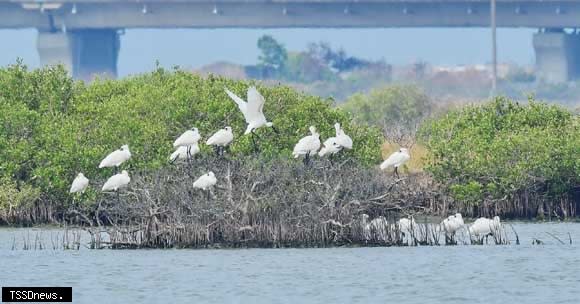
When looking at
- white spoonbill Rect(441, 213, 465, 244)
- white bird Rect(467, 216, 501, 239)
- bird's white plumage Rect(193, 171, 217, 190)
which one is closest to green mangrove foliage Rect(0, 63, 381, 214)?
white spoonbill Rect(441, 213, 465, 244)

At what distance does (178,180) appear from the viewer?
108ft

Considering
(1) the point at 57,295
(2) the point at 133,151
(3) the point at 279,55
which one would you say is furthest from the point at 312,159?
(3) the point at 279,55

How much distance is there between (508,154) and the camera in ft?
134

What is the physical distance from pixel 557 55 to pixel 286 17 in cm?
1681

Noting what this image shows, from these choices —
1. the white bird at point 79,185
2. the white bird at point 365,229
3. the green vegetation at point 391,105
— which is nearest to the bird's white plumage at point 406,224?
the white bird at point 365,229

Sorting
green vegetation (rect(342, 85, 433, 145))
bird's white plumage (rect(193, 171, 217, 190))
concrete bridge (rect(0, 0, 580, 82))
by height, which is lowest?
bird's white plumage (rect(193, 171, 217, 190))

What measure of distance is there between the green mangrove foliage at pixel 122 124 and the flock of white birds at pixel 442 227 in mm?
5078

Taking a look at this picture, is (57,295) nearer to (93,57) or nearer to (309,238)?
(309,238)

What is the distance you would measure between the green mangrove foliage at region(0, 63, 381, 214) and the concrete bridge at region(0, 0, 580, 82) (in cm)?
6029

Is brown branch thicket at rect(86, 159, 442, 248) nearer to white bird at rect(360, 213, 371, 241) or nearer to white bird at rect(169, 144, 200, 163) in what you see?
white bird at rect(360, 213, 371, 241)

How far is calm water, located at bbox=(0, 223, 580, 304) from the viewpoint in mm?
27156

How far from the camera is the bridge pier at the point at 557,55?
111 metres

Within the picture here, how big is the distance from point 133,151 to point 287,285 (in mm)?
11929

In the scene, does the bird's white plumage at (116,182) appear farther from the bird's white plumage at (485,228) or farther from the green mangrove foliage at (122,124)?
the bird's white plumage at (485,228)
